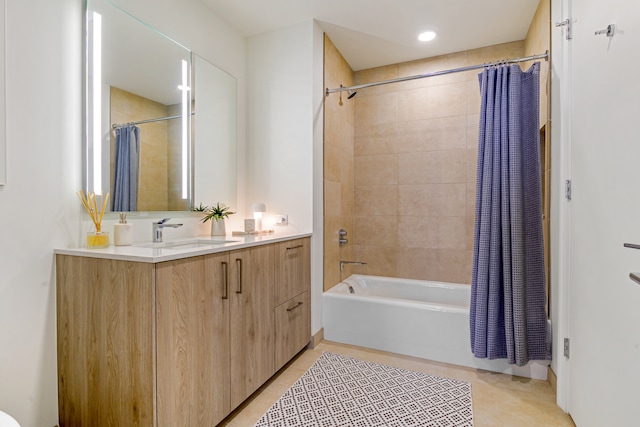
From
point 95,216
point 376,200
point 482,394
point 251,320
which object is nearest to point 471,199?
point 376,200

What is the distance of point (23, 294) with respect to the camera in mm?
1350

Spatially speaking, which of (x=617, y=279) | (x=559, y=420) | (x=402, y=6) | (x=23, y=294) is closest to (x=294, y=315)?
(x=23, y=294)

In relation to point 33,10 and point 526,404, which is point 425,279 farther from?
point 33,10

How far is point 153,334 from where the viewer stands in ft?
4.01

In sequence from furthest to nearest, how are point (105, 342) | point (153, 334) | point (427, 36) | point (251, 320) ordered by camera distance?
1. point (427, 36)
2. point (251, 320)
3. point (105, 342)
4. point (153, 334)

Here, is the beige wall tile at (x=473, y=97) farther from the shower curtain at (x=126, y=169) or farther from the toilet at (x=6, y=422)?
the toilet at (x=6, y=422)

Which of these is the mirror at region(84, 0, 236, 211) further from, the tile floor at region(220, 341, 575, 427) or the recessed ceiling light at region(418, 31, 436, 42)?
the recessed ceiling light at region(418, 31, 436, 42)

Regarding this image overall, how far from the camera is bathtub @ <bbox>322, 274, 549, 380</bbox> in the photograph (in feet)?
7.20

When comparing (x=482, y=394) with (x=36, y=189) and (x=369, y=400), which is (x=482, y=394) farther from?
(x=36, y=189)

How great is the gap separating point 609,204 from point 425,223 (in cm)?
191

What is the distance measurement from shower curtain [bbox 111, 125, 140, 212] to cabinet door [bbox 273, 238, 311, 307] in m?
0.90

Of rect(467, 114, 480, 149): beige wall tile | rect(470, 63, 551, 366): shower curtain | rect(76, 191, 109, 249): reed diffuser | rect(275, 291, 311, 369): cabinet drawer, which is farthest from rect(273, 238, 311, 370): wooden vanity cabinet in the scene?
rect(467, 114, 480, 149): beige wall tile

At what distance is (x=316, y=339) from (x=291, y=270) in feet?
2.38

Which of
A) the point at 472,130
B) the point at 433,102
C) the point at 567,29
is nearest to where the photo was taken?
the point at 567,29
